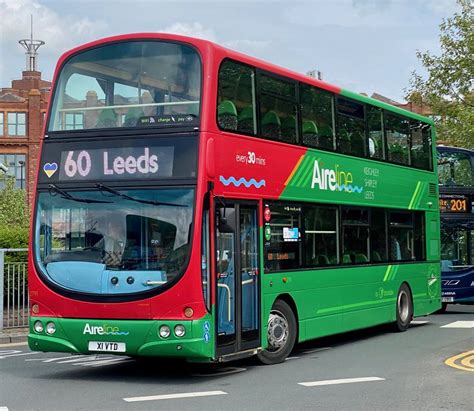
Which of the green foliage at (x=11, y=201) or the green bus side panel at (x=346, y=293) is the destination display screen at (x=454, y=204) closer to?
the green bus side panel at (x=346, y=293)

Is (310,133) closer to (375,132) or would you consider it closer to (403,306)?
(375,132)

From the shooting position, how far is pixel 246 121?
39.4 ft

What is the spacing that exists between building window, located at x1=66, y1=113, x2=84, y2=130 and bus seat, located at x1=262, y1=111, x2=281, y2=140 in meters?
2.54

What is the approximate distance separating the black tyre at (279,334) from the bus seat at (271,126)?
2341mm

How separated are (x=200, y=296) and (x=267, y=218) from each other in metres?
2.20

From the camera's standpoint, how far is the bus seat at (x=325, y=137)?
14.1 metres

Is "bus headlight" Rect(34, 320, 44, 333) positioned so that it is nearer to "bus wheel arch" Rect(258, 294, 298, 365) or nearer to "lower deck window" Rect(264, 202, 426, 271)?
"bus wheel arch" Rect(258, 294, 298, 365)

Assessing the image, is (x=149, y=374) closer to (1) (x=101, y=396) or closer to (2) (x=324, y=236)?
(1) (x=101, y=396)

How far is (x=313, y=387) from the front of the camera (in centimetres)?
1034

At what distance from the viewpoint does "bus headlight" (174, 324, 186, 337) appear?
10.4 m

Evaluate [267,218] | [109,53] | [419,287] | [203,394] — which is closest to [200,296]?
[203,394]

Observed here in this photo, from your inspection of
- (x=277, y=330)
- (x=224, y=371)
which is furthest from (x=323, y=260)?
(x=224, y=371)

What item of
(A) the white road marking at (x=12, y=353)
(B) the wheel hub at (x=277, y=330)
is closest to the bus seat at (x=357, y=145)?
(B) the wheel hub at (x=277, y=330)

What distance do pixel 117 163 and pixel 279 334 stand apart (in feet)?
11.2
